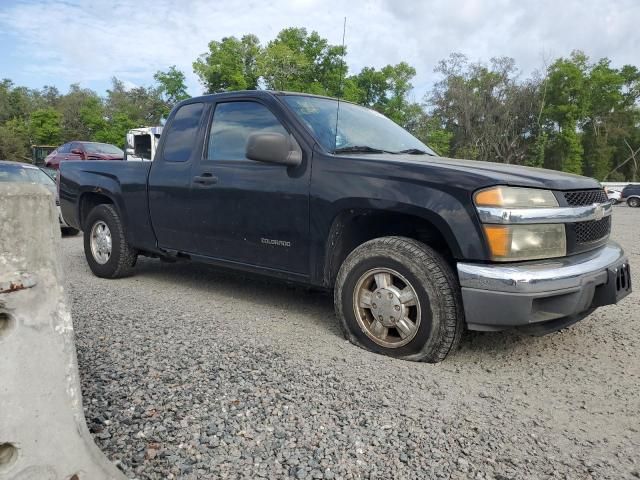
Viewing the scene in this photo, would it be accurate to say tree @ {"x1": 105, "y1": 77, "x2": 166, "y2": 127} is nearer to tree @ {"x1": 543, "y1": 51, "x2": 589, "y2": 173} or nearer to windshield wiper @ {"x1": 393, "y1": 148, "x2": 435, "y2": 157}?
tree @ {"x1": 543, "y1": 51, "x2": 589, "y2": 173}

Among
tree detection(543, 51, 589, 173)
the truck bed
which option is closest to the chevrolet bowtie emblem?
the truck bed

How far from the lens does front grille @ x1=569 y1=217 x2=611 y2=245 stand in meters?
3.30

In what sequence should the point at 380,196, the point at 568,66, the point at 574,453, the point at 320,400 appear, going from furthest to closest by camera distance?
the point at 568,66
the point at 380,196
the point at 320,400
the point at 574,453

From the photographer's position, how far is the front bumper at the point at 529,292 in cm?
296

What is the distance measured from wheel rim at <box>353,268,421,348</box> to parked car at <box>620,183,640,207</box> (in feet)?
118

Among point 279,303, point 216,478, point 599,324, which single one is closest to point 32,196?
point 216,478

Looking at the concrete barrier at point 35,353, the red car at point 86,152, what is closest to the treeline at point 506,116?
the red car at point 86,152

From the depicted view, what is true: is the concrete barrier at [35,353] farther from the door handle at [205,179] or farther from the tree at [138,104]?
the tree at [138,104]

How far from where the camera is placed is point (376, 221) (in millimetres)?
3787

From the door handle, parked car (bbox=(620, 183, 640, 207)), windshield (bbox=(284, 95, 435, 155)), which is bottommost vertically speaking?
parked car (bbox=(620, 183, 640, 207))

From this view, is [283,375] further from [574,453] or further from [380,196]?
[574,453]

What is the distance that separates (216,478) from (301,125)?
265 cm

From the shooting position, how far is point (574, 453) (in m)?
2.29

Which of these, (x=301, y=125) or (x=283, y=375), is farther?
(x=301, y=125)
